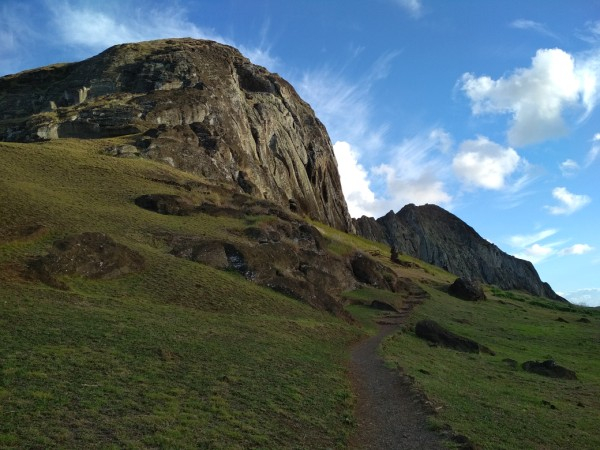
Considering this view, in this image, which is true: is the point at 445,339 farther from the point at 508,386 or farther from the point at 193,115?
the point at 193,115

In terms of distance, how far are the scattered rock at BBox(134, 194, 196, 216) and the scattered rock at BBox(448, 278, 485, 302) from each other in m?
58.6

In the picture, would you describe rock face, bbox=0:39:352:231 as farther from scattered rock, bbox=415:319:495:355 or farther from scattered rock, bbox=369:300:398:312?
scattered rock, bbox=415:319:495:355

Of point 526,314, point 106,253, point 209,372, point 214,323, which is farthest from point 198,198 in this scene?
point 526,314

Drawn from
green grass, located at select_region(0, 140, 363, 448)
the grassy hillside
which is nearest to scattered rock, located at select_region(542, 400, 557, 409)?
the grassy hillside

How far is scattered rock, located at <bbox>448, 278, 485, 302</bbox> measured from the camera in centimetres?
9331

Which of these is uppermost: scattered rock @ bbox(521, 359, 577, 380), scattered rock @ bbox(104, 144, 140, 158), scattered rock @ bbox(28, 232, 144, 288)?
scattered rock @ bbox(104, 144, 140, 158)

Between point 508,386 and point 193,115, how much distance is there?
9051cm

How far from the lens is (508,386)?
101 feet

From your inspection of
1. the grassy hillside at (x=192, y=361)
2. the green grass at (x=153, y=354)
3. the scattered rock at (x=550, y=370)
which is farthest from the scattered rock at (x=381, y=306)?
the scattered rock at (x=550, y=370)

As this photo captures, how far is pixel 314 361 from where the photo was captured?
95.4ft

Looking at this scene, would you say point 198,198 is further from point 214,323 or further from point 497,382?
point 497,382

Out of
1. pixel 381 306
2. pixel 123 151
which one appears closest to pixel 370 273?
pixel 381 306

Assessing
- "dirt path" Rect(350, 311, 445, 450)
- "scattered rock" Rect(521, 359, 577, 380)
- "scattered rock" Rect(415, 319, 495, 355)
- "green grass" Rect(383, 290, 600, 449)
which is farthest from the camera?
"scattered rock" Rect(415, 319, 495, 355)

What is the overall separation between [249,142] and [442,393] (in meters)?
103
